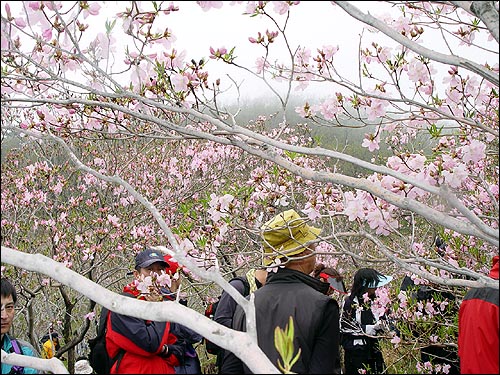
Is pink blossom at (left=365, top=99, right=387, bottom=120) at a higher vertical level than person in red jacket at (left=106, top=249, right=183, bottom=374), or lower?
higher

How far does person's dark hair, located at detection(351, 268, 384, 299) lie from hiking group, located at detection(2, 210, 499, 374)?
1534mm

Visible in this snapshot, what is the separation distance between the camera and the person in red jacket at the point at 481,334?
1.42m

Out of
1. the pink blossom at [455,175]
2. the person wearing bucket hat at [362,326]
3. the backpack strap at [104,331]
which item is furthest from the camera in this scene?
the person wearing bucket hat at [362,326]

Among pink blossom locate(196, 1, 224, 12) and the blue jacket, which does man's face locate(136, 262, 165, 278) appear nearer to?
the blue jacket

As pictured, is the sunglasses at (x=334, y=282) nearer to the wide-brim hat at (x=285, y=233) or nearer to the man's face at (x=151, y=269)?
the man's face at (x=151, y=269)

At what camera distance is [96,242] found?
489 centimetres

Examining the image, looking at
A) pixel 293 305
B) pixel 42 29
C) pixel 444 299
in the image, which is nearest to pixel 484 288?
pixel 293 305

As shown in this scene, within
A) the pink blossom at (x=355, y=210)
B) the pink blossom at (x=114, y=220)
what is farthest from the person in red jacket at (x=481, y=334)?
the pink blossom at (x=114, y=220)

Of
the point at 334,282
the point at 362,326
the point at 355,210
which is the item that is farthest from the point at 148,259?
the point at 362,326

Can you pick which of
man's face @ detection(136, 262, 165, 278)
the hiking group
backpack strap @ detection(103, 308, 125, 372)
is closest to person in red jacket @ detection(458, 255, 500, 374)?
the hiking group

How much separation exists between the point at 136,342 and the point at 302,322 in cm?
98

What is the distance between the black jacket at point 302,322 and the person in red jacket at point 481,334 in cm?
43

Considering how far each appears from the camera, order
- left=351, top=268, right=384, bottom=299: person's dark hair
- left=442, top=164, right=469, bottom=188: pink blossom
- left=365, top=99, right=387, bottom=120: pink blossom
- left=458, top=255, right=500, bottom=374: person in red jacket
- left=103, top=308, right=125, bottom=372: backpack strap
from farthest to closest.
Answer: left=351, top=268, right=384, bottom=299: person's dark hair
left=365, top=99, right=387, bottom=120: pink blossom
left=103, top=308, right=125, bottom=372: backpack strap
left=442, top=164, right=469, bottom=188: pink blossom
left=458, top=255, right=500, bottom=374: person in red jacket

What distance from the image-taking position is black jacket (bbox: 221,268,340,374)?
1706mm
